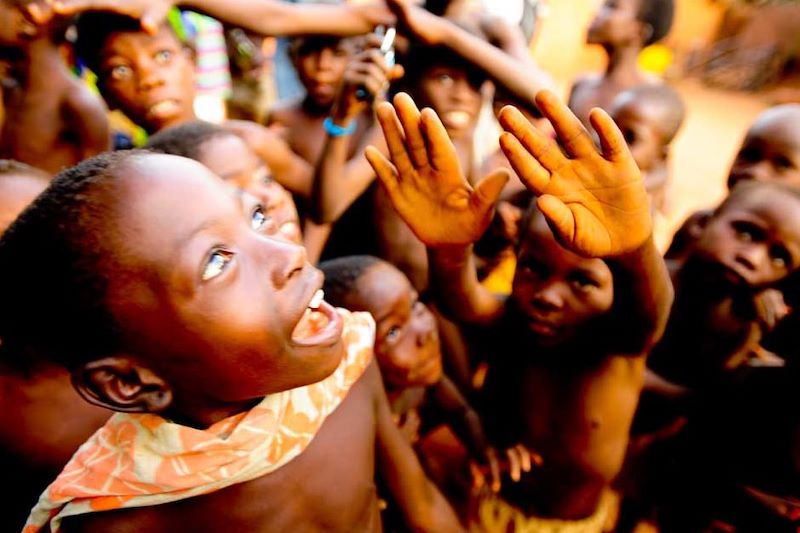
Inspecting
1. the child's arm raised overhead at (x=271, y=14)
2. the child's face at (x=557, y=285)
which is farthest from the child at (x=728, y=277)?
the child's arm raised overhead at (x=271, y=14)

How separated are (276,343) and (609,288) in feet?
2.46

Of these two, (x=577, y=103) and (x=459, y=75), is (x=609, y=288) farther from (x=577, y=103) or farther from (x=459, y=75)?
(x=577, y=103)

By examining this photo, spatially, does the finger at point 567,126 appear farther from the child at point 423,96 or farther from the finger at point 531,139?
the child at point 423,96

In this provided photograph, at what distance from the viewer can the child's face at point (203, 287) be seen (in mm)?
690

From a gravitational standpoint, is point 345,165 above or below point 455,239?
below

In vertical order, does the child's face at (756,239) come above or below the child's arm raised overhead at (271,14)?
below

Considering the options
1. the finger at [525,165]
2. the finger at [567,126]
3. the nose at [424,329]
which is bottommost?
the nose at [424,329]

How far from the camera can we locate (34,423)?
3.41ft

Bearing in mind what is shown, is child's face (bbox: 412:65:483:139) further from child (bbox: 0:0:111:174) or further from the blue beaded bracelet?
child (bbox: 0:0:111:174)

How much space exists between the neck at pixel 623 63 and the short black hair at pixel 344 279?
209 cm

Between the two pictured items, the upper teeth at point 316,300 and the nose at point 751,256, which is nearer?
the upper teeth at point 316,300

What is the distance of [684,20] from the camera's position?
28.0ft

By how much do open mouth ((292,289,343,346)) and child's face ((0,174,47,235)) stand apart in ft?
2.21

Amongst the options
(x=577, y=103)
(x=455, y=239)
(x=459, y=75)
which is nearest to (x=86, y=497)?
(x=455, y=239)
